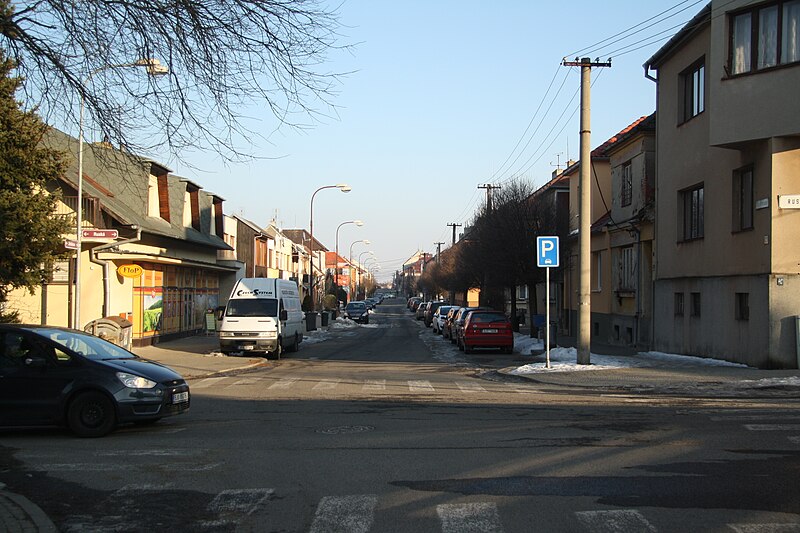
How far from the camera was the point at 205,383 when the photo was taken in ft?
59.7

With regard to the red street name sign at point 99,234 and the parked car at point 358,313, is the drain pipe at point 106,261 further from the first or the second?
the parked car at point 358,313

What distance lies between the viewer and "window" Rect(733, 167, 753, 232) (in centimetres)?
1894

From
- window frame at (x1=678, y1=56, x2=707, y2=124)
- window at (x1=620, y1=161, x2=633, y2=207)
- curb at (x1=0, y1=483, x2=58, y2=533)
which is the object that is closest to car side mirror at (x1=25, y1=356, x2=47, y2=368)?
curb at (x1=0, y1=483, x2=58, y2=533)

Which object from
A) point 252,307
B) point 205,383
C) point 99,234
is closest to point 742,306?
point 205,383

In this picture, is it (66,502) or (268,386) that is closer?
(66,502)

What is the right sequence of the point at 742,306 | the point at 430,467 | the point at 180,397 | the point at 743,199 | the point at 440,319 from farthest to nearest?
the point at 440,319 < the point at 743,199 < the point at 742,306 < the point at 180,397 < the point at 430,467

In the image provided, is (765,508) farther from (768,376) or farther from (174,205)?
(174,205)

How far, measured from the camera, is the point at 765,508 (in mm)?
6453

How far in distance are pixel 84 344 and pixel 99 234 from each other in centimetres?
1081

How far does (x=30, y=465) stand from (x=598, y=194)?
96.0ft

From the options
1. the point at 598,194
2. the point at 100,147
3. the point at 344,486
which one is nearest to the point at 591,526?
the point at 344,486

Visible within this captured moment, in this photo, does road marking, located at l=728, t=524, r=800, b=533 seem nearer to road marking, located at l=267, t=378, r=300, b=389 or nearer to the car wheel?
the car wheel

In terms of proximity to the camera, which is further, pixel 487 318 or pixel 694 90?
pixel 487 318

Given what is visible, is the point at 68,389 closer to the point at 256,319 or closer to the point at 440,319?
the point at 256,319
